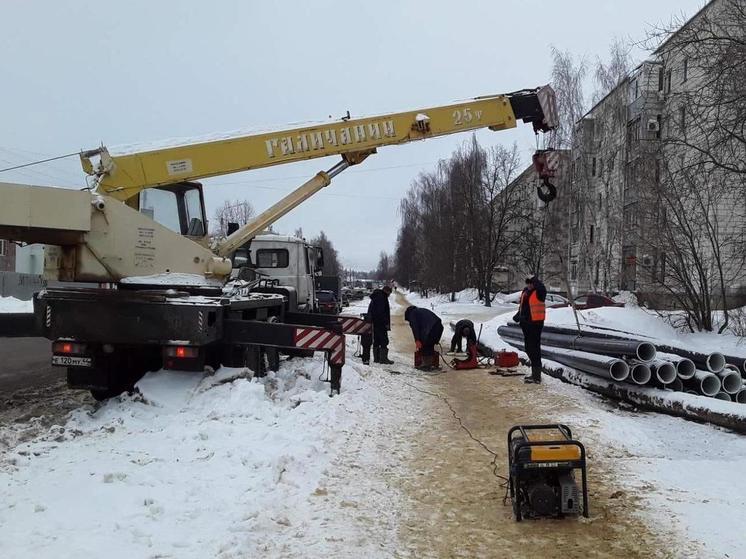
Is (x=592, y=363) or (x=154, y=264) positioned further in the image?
(x=592, y=363)

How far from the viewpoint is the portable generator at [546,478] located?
13.9 ft

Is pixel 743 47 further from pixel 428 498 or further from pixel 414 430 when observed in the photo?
pixel 428 498

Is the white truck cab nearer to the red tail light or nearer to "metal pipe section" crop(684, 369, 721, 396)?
the red tail light

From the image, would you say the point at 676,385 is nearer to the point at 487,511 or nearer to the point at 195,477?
the point at 487,511

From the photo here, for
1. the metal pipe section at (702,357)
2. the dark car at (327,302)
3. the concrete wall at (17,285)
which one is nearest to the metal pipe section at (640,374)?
the metal pipe section at (702,357)

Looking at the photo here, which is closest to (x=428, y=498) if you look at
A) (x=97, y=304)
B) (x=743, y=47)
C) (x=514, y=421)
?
(x=514, y=421)

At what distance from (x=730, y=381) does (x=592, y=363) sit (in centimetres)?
189

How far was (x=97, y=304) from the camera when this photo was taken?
6793 millimetres

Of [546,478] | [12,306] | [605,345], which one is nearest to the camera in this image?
[546,478]

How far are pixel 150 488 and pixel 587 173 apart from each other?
3033cm

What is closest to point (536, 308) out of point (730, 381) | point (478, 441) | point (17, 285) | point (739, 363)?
point (730, 381)

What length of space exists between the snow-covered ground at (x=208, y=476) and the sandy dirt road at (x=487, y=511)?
24 centimetres

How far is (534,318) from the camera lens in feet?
32.9

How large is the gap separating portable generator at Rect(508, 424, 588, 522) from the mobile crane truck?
149 inches
